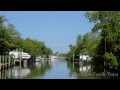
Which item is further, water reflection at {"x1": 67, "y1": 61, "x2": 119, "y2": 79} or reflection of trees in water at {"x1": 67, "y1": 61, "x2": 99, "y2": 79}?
reflection of trees in water at {"x1": 67, "y1": 61, "x2": 99, "y2": 79}

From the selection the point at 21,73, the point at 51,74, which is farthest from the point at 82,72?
the point at 21,73

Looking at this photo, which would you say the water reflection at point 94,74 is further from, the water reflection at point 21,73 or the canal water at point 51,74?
the water reflection at point 21,73

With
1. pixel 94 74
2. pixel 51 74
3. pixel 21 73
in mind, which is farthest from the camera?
pixel 21 73

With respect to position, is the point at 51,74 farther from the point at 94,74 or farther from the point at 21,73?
the point at 94,74

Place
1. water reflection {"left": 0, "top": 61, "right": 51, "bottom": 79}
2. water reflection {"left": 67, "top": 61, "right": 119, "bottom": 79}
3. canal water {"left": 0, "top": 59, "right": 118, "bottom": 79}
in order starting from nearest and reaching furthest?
water reflection {"left": 67, "top": 61, "right": 119, "bottom": 79}
canal water {"left": 0, "top": 59, "right": 118, "bottom": 79}
water reflection {"left": 0, "top": 61, "right": 51, "bottom": 79}

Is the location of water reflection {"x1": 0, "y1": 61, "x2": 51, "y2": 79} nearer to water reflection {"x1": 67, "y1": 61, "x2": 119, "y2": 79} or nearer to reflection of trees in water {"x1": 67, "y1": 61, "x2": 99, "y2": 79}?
reflection of trees in water {"x1": 67, "y1": 61, "x2": 99, "y2": 79}

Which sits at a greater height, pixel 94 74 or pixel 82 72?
pixel 94 74

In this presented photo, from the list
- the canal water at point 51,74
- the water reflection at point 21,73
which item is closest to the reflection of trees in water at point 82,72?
the canal water at point 51,74

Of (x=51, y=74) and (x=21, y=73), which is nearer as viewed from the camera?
(x=51, y=74)

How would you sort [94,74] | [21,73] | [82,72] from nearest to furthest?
[94,74] → [21,73] → [82,72]

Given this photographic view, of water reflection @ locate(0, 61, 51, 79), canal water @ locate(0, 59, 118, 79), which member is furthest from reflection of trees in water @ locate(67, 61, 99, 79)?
water reflection @ locate(0, 61, 51, 79)
